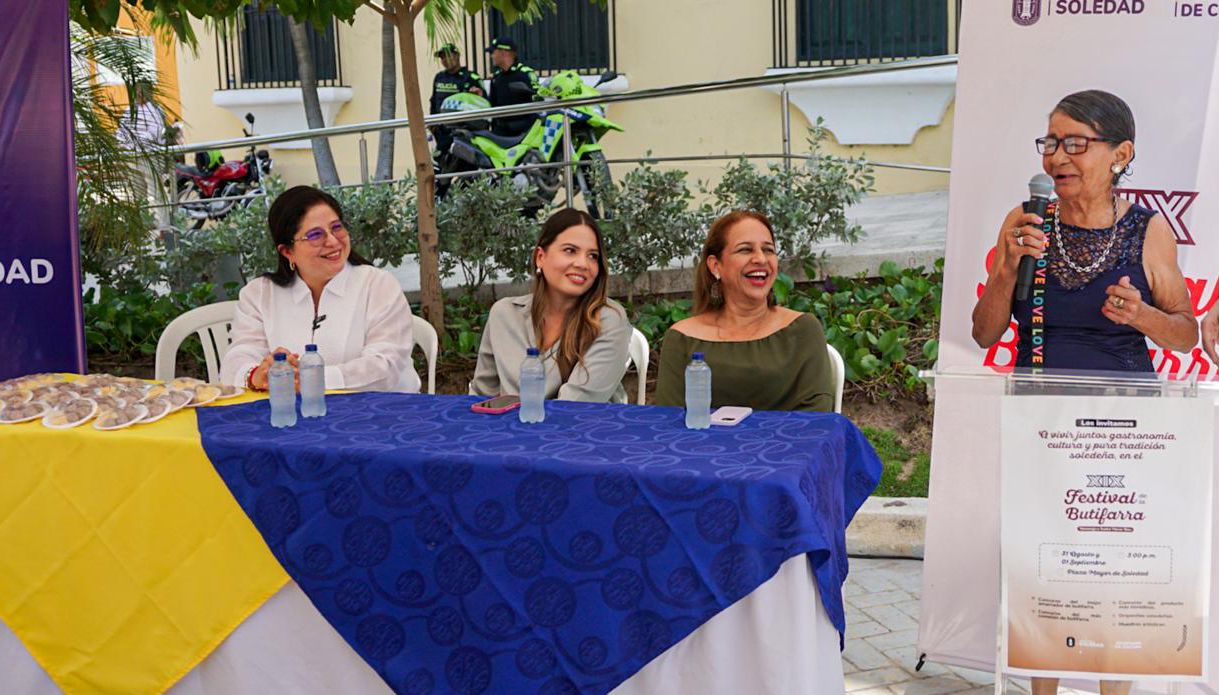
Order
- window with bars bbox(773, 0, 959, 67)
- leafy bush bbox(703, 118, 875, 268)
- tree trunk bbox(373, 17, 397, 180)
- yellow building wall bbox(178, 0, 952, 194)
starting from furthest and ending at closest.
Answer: yellow building wall bbox(178, 0, 952, 194) < window with bars bbox(773, 0, 959, 67) < tree trunk bbox(373, 17, 397, 180) < leafy bush bbox(703, 118, 875, 268)

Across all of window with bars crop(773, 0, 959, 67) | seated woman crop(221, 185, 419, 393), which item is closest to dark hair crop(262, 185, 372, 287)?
seated woman crop(221, 185, 419, 393)

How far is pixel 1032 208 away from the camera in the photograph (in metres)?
3.25

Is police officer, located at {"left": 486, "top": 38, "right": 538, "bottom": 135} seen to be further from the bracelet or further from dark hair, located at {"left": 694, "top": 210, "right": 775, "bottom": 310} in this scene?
the bracelet

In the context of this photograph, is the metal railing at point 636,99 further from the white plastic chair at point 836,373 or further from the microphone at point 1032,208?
the microphone at point 1032,208

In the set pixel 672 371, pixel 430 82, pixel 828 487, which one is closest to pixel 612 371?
pixel 672 371

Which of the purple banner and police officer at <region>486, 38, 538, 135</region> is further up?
police officer at <region>486, 38, 538, 135</region>

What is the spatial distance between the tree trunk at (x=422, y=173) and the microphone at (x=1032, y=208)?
3205 mm

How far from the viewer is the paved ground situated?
11.9 ft

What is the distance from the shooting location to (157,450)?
315 cm

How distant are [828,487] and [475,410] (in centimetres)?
101

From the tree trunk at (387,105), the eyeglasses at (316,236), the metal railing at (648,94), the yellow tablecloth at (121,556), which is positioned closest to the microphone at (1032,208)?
the yellow tablecloth at (121,556)

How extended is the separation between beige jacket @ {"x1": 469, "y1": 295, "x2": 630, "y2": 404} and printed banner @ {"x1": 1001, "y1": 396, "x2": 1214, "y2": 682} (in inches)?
53.6

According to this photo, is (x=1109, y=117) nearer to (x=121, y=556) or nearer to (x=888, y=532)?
(x=888, y=532)

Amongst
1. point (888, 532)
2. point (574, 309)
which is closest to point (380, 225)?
point (574, 309)
